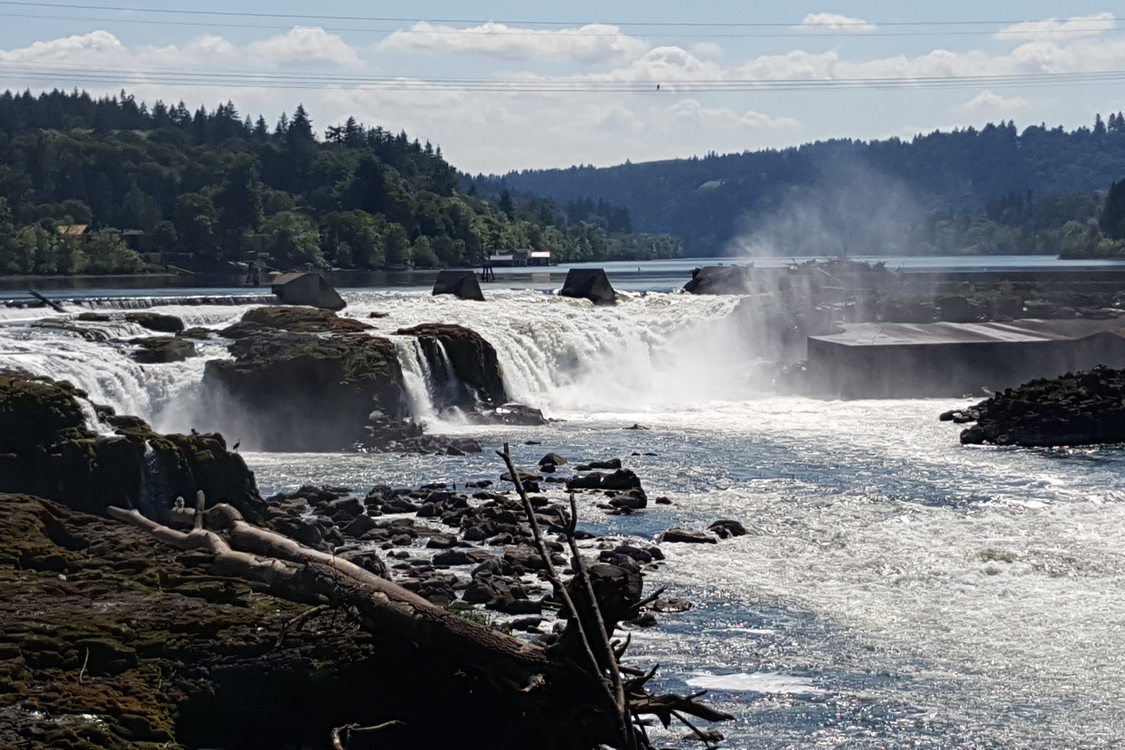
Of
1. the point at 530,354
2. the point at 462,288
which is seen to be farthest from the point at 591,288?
the point at 530,354

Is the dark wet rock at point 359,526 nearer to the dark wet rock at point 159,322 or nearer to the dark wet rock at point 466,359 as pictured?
the dark wet rock at point 466,359

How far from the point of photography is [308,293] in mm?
49094

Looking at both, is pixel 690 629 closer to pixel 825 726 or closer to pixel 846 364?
pixel 825 726

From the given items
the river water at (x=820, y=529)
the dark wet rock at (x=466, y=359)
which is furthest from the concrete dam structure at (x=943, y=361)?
the dark wet rock at (x=466, y=359)

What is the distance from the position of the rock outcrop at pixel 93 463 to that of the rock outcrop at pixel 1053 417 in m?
21.1

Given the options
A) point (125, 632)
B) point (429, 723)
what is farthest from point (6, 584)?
point (429, 723)

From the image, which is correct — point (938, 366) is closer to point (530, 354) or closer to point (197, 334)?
point (530, 354)

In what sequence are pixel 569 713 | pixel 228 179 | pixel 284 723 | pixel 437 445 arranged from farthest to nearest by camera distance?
1. pixel 228 179
2. pixel 437 445
3. pixel 284 723
4. pixel 569 713

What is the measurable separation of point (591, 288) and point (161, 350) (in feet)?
82.2

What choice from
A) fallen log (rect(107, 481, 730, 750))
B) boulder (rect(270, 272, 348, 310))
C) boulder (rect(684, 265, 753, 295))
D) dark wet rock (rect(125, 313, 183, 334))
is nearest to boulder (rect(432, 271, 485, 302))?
boulder (rect(270, 272, 348, 310))

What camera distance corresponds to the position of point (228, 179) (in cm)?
14350

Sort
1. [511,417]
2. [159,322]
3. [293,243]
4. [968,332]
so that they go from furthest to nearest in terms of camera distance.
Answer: [293,243] → [968,332] → [159,322] → [511,417]

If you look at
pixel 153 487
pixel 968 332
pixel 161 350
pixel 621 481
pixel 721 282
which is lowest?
pixel 621 481

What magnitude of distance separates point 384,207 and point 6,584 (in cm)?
13606
